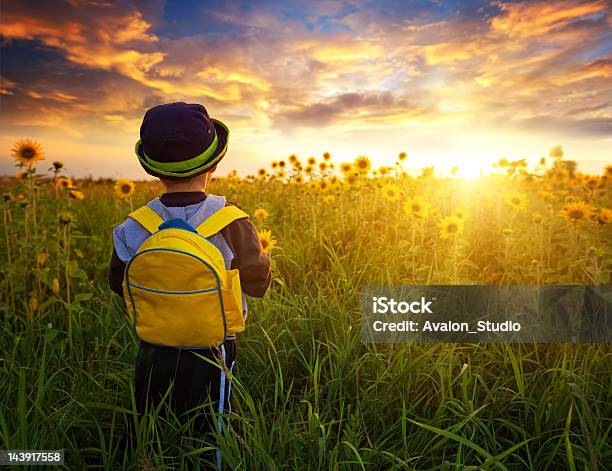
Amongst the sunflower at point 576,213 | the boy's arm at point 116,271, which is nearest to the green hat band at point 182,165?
the boy's arm at point 116,271

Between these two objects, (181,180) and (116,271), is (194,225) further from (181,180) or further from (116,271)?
(116,271)

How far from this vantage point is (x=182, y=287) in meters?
1.55

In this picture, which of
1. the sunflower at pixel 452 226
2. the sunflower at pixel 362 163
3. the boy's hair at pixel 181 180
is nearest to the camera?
the boy's hair at pixel 181 180

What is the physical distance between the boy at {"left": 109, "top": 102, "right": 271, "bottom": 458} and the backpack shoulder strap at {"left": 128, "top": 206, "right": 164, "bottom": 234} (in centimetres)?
4

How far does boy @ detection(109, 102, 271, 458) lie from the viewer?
5.47 ft

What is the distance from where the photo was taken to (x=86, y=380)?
2336 mm

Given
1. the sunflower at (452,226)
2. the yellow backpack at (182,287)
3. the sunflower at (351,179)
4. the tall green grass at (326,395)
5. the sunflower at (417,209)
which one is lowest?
the tall green grass at (326,395)

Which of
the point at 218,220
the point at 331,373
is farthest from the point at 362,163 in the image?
the point at 218,220

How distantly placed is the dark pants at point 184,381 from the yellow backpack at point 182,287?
91 mm

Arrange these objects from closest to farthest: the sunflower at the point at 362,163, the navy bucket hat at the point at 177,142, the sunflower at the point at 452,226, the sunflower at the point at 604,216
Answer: the navy bucket hat at the point at 177,142, the sunflower at the point at 604,216, the sunflower at the point at 452,226, the sunflower at the point at 362,163

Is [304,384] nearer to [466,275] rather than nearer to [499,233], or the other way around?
[466,275]

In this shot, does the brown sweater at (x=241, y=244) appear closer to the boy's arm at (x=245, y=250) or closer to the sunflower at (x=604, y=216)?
the boy's arm at (x=245, y=250)

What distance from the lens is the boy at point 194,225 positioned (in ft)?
5.47

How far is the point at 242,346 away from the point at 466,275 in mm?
1794
